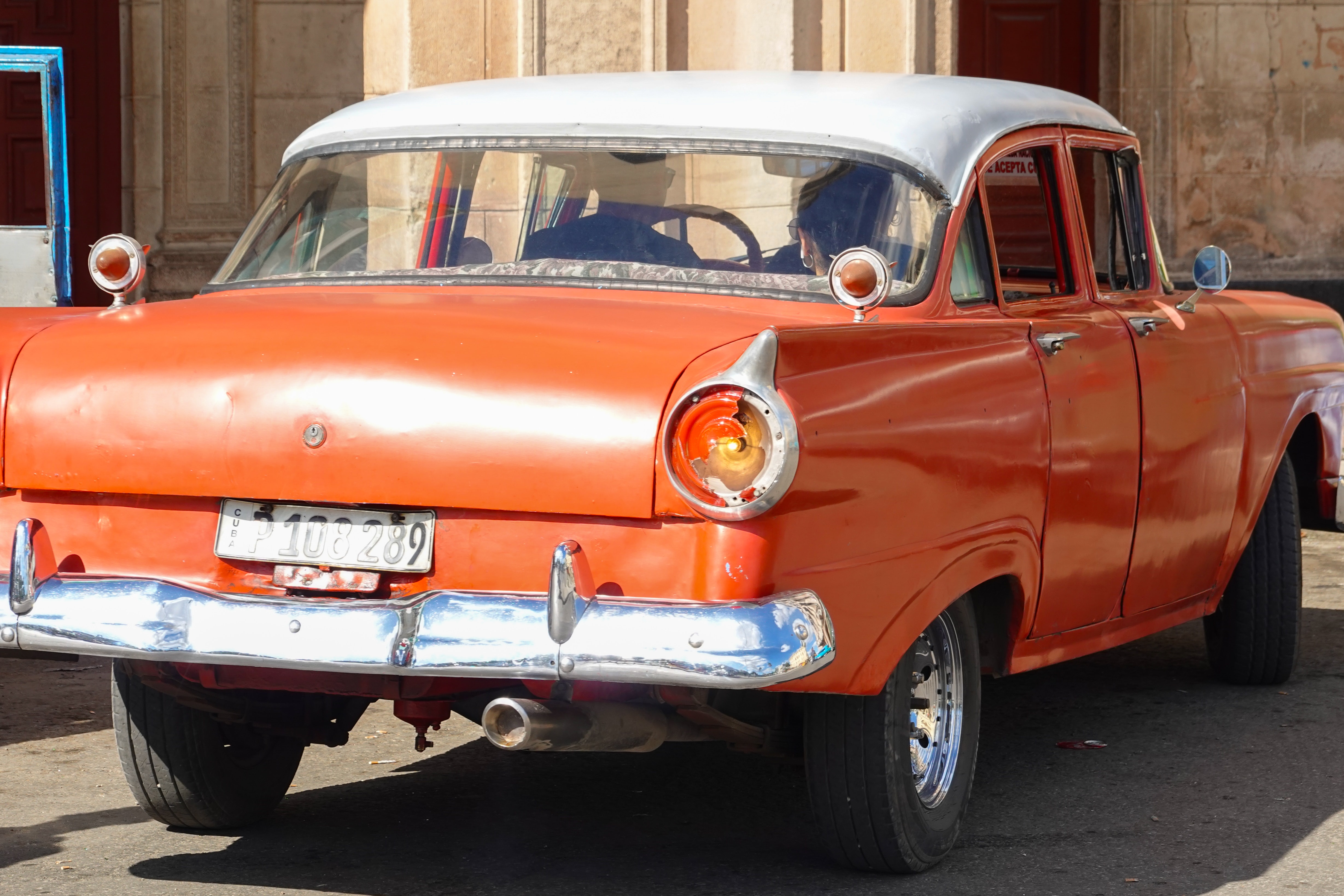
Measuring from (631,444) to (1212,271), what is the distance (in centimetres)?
289

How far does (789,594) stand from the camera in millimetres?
3422

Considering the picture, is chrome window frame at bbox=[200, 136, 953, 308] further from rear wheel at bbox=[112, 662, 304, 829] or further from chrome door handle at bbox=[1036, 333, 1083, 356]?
rear wheel at bbox=[112, 662, 304, 829]

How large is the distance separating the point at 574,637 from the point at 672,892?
938 mm

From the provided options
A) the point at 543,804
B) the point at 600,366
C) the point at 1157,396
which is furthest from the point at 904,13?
the point at 600,366

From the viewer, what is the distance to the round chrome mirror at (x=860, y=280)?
406 cm

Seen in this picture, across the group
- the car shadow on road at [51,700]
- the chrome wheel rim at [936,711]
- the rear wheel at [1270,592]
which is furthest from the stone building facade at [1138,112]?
the chrome wheel rim at [936,711]

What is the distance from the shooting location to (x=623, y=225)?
4.56 m

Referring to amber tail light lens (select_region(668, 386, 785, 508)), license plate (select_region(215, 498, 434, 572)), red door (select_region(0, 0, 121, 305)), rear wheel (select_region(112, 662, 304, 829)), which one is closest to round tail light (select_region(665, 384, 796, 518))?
amber tail light lens (select_region(668, 386, 785, 508))

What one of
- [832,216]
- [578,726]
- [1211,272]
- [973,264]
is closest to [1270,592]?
[1211,272]

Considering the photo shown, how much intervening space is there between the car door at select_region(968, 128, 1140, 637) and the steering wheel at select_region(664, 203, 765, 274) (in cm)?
59

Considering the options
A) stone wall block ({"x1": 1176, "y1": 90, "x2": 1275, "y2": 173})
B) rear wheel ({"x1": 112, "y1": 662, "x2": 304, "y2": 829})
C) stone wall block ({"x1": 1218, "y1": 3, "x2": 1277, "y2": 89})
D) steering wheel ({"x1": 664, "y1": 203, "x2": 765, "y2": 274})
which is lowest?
rear wheel ({"x1": 112, "y1": 662, "x2": 304, "y2": 829})

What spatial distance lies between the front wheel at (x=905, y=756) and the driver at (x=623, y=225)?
1055mm

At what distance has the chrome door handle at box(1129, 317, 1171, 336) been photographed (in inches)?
201

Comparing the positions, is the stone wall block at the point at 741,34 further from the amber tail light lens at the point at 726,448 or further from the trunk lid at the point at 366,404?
the amber tail light lens at the point at 726,448
